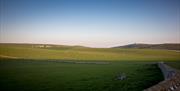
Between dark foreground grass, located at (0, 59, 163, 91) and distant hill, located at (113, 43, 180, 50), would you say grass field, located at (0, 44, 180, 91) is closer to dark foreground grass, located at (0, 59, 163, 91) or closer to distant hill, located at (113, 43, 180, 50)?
dark foreground grass, located at (0, 59, 163, 91)

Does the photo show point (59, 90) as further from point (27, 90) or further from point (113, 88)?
point (113, 88)

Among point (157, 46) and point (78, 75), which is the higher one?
point (157, 46)

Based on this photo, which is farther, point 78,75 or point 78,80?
point 78,75

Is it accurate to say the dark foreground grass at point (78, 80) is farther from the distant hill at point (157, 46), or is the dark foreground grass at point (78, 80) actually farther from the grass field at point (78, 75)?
the distant hill at point (157, 46)

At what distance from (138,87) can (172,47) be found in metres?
30.6

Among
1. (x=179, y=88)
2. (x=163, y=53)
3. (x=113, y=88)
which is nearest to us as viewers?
(x=179, y=88)

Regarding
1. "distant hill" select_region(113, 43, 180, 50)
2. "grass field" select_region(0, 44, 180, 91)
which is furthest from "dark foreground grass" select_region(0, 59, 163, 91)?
"distant hill" select_region(113, 43, 180, 50)

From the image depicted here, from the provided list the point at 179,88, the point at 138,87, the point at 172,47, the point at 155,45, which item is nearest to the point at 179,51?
the point at 172,47

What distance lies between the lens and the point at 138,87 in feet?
33.7

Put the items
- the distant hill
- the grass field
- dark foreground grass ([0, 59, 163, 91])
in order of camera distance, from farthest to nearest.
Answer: the distant hill
the grass field
dark foreground grass ([0, 59, 163, 91])

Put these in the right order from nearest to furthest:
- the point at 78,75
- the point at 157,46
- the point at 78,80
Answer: the point at 78,80
the point at 78,75
the point at 157,46

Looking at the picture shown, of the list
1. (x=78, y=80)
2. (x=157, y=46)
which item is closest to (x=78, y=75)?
(x=78, y=80)

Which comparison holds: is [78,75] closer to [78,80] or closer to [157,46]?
[78,80]

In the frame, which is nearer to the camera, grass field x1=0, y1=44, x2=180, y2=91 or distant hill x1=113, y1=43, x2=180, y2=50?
grass field x1=0, y1=44, x2=180, y2=91
